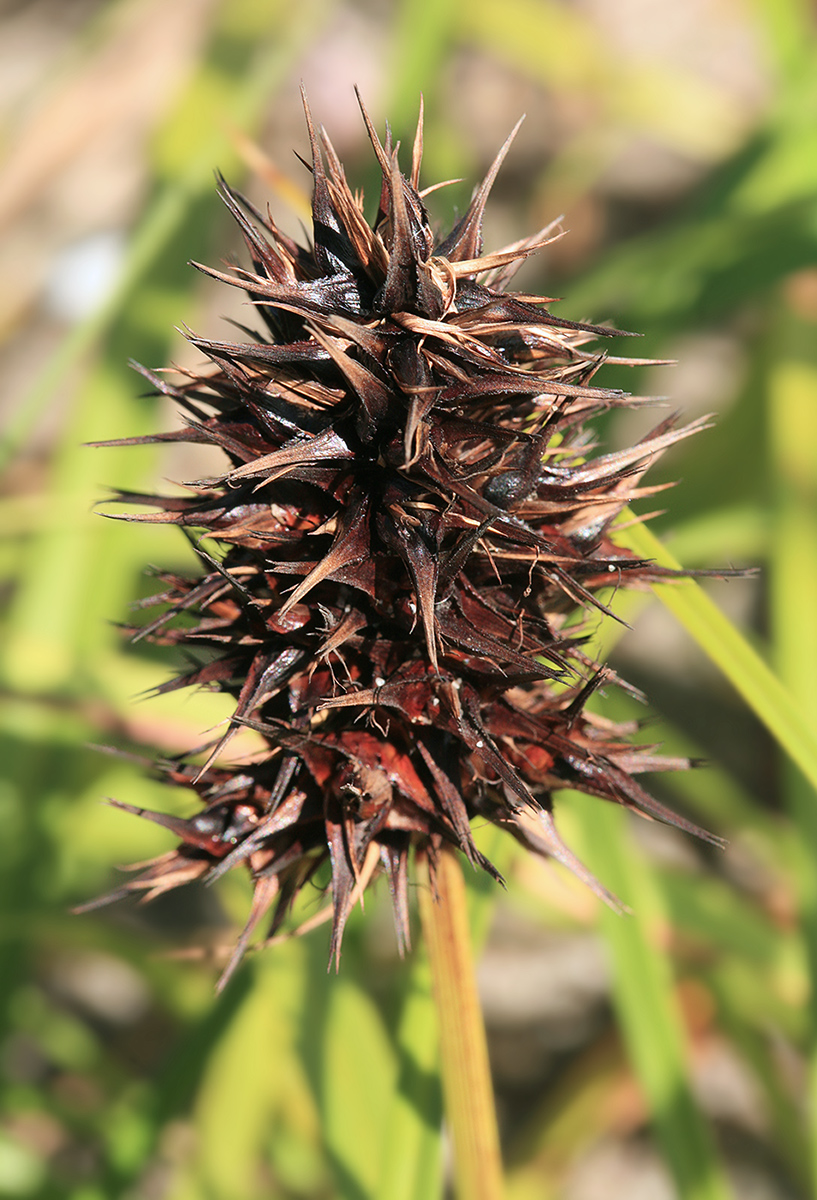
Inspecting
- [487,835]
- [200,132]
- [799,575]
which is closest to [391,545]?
[487,835]

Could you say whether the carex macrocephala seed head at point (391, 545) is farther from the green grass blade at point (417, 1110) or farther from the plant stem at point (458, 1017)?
the green grass blade at point (417, 1110)

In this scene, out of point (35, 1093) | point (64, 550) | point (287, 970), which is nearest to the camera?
point (287, 970)

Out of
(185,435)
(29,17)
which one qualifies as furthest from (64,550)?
(29,17)

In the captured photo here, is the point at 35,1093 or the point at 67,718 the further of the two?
the point at 35,1093

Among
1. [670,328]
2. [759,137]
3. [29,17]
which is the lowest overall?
[670,328]

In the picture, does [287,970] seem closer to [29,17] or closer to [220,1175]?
[220,1175]

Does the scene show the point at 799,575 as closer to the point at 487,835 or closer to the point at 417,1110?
the point at 487,835

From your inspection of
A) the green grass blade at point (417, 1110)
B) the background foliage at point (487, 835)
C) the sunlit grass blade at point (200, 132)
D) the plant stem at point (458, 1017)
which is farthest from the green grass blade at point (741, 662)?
the sunlit grass blade at point (200, 132)
